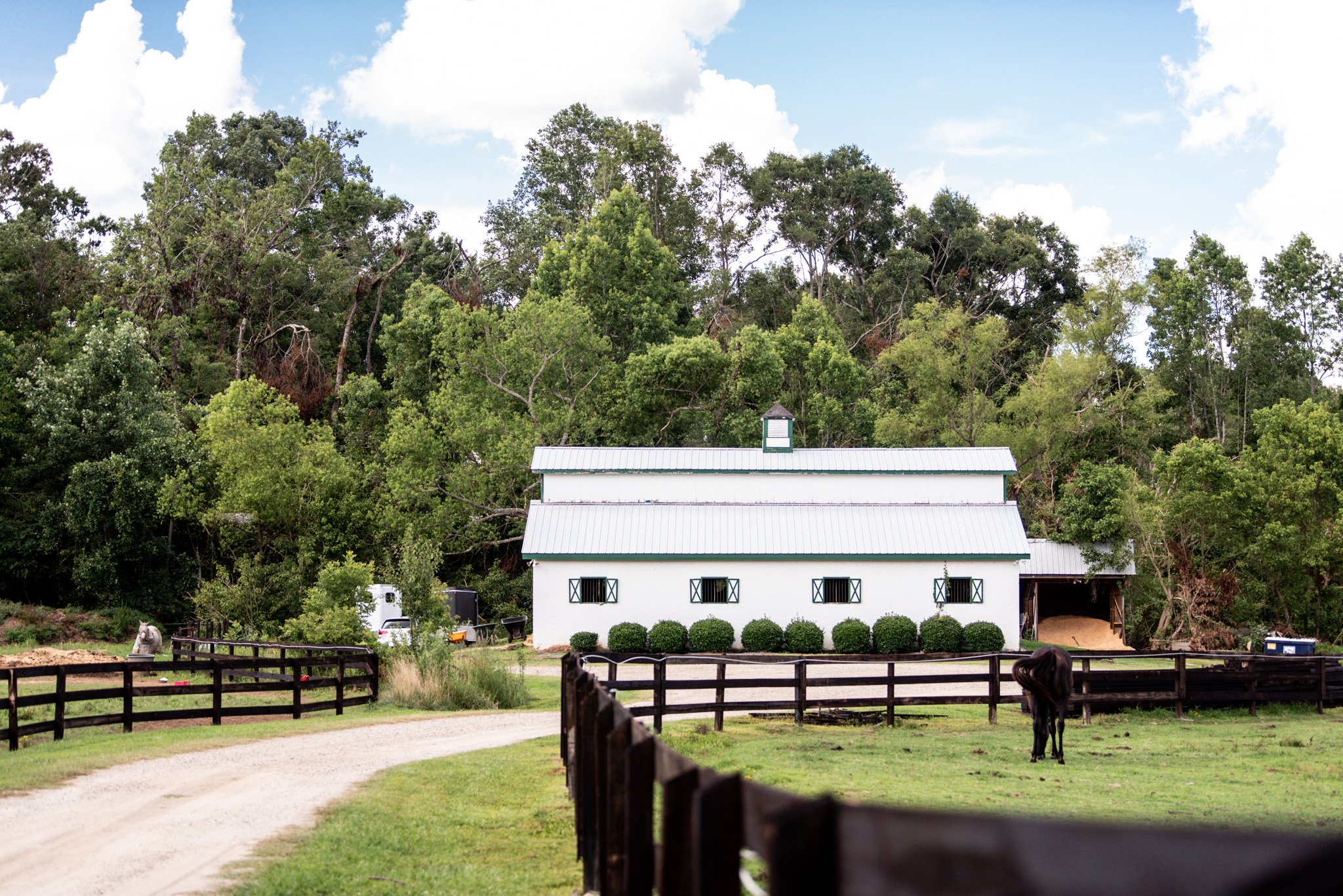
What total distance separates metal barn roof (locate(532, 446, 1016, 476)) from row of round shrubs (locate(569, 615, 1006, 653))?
276 inches

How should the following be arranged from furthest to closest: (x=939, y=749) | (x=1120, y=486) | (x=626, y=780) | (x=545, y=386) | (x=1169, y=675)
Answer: (x=545, y=386) < (x=1120, y=486) < (x=1169, y=675) < (x=939, y=749) < (x=626, y=780)

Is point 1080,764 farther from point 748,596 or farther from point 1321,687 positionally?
point 748,596

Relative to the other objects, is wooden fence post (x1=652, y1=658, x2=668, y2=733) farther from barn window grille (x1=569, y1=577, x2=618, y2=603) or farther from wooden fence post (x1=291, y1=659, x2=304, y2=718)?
barn window grille (x1=569, y1=577, x2=618, y2=603)

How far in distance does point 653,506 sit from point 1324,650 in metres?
23.6

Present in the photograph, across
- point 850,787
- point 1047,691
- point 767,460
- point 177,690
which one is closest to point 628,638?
point 767,460

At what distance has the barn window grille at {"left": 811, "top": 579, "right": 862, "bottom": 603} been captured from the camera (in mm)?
39656

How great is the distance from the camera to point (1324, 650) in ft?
127

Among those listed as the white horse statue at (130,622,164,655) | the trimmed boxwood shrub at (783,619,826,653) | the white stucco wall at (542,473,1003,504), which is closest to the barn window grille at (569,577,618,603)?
the white stucco wall at (542,473,1003,504)

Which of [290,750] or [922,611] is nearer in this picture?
[290,750]

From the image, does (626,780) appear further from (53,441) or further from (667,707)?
(53,441)

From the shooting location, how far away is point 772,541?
4016 cm

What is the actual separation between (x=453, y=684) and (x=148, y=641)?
1544cm

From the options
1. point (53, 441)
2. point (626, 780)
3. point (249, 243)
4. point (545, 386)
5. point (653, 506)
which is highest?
point (249, 243)

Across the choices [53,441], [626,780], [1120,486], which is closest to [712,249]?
[1120,486]
